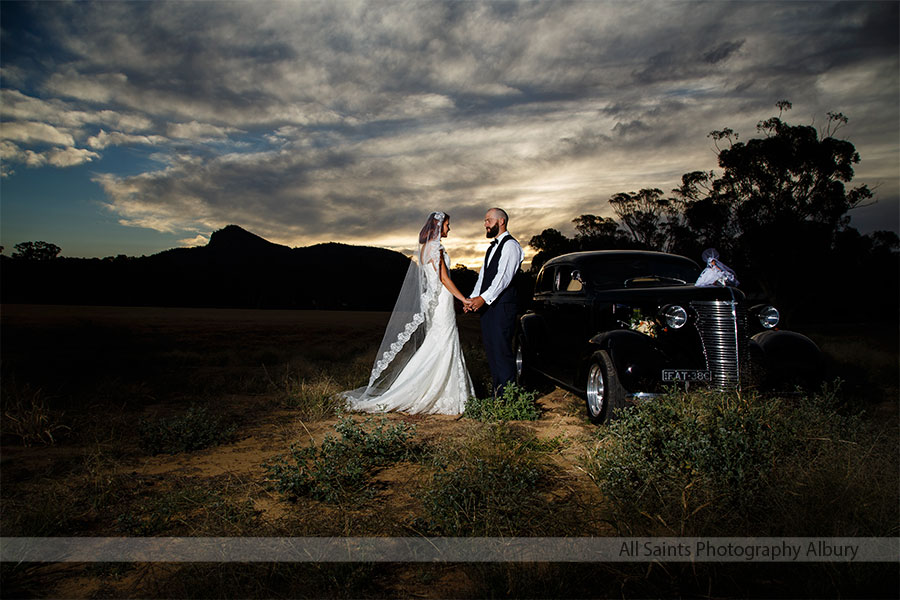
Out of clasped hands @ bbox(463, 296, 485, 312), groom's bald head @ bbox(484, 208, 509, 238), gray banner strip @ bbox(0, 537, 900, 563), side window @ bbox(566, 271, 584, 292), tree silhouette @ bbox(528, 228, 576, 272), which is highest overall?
tree silhouette @ bbox(528, 228, 576, 272)

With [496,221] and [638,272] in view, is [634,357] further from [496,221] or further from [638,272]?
[496,221]

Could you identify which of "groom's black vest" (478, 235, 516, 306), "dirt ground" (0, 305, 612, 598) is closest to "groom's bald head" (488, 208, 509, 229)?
"groom's black vest" (478, 235, 516, 306)

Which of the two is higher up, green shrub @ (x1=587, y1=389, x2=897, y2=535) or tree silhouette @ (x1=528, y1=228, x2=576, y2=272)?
tree silhouette @ (x1=528, y1=228, x2=576, y2=272)

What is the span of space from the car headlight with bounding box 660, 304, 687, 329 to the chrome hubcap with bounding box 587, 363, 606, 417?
86 cm

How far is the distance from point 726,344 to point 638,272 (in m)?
1.56

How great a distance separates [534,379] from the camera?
8.78 meters

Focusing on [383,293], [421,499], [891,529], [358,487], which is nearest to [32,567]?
[358,487]

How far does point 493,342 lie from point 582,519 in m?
3.16

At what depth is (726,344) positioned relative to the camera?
4.91m

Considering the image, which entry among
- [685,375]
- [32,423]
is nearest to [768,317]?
[685,375]

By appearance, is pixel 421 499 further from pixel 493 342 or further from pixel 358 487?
pixel 493 342

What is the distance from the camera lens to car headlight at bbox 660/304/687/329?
16.6 ft

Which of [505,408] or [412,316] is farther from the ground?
[412,316]

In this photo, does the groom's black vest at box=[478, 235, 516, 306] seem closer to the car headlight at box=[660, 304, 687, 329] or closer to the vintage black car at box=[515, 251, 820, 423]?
the vintage black car at box=[515, 251, 820, 423]
